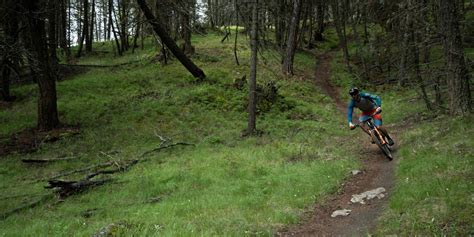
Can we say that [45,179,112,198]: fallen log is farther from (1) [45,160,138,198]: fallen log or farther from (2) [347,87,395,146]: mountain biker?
(2) [347,87,395,146]: mountain biker

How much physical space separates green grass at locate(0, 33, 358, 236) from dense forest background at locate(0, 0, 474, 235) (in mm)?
63

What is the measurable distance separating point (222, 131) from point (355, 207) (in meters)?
10.1

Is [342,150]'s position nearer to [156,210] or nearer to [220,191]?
[220,191]

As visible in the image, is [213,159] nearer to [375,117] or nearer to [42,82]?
[375,117]

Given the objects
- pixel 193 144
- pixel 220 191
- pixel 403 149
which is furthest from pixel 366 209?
pixel 193 144

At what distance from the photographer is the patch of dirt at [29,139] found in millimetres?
16297

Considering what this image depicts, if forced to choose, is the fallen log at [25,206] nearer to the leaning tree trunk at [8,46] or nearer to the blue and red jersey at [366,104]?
the leaning tree trunk at [8,46]

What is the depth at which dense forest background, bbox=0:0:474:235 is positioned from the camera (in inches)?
A: 319

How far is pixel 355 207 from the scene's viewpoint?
27.6 feet

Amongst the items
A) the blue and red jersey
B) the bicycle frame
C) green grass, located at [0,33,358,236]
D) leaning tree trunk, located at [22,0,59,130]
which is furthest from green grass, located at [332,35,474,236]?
leaning tree trunk, located at [22,0,59,130]

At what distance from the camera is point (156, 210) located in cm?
873

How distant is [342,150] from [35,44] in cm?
1461

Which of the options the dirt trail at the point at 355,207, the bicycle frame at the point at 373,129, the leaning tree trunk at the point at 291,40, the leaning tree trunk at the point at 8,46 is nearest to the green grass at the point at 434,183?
the dirt trail at the point at 355,207

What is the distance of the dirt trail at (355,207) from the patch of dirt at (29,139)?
12.8 meters
